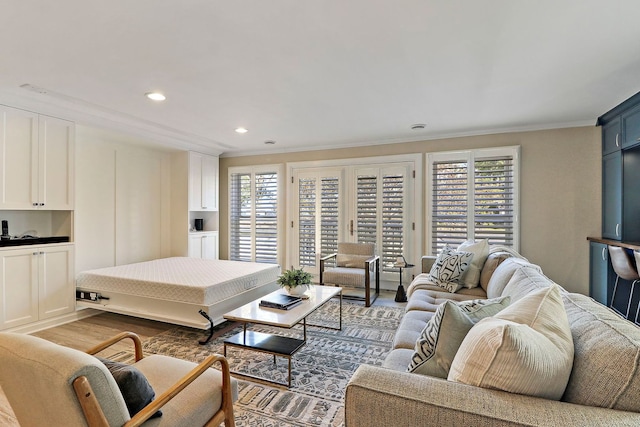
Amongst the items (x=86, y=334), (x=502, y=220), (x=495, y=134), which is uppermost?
(x=495, y=134)

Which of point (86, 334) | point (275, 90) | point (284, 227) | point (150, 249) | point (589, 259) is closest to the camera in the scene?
point (275, 90)

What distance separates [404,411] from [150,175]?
5508 mm

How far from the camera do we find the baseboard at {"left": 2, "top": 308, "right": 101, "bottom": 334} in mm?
3373

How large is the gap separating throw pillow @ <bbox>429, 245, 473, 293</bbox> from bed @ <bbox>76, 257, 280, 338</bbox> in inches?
79.1

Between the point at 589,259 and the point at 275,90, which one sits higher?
the point at 275,90

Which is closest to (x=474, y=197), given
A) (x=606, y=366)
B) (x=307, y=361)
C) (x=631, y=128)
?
(x=631, y=128)

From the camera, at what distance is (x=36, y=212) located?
3.89m

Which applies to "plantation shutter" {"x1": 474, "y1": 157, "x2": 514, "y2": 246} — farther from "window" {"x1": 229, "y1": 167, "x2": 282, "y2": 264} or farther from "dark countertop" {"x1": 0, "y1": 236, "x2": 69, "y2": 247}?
"dark countertop" {"x1": 0, "y1": 236, "x2": 69, "y2": 247}

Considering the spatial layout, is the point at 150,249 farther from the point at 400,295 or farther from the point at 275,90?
the point at 400,295

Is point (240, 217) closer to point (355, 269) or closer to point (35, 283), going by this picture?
point (355, 269)

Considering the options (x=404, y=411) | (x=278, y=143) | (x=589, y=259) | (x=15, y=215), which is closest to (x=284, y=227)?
(x=278, y=143)

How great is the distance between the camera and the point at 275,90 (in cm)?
311

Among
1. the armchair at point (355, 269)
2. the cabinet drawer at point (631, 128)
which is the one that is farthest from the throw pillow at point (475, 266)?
the cabinet drawer at point (631, 128)

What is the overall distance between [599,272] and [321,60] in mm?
4148
